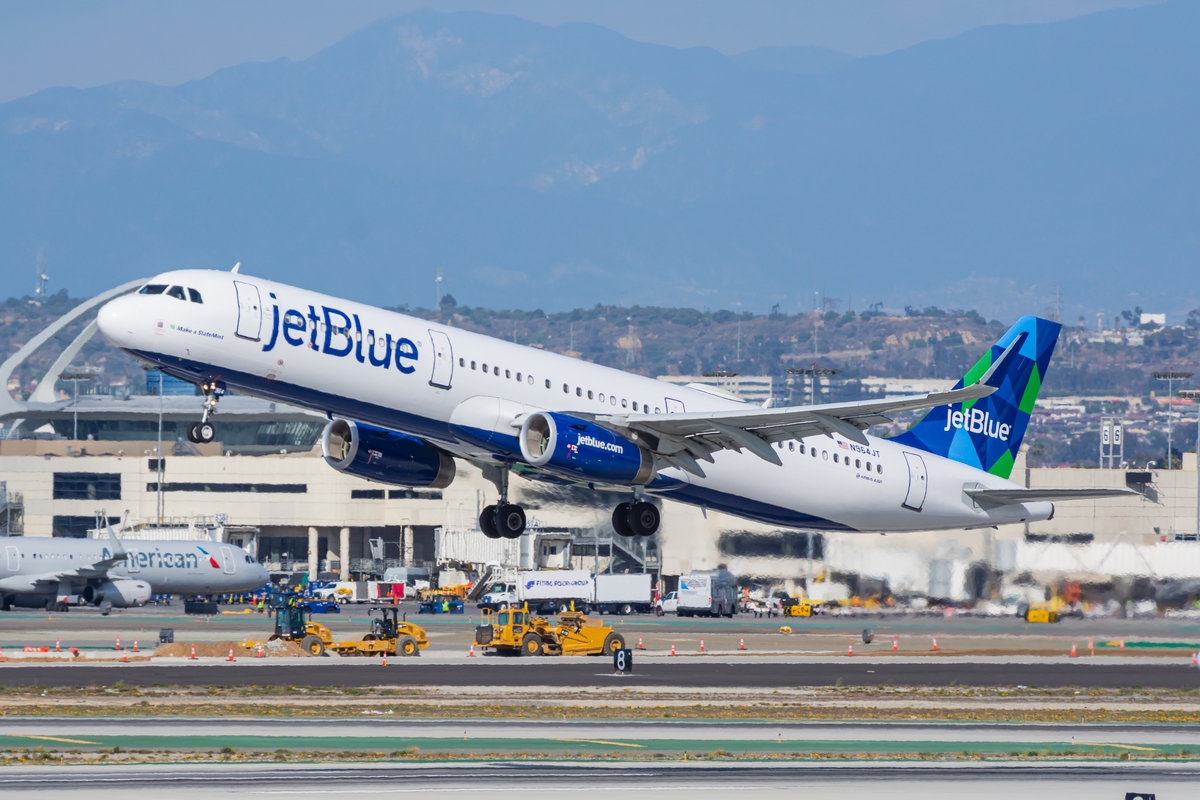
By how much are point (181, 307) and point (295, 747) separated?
11.9 m

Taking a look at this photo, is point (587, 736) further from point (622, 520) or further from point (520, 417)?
point (622, 520)

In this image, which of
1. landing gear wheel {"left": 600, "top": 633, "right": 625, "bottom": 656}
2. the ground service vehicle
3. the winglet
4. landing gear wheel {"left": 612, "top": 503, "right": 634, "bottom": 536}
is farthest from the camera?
the winglet

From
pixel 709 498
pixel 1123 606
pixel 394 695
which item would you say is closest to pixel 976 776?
pixel 709 498

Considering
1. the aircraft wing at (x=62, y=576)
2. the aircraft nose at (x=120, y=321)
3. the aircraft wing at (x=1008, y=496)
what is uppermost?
the aircraft nose at (x=120, y=321)

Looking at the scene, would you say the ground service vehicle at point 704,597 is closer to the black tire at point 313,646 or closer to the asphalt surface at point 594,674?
the asphalt surface at point 594,674

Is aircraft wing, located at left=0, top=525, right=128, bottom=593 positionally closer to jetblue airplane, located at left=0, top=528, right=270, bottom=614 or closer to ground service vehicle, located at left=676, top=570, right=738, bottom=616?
jetblue airplane, located at left=0, top=528, right=270, bottom=614

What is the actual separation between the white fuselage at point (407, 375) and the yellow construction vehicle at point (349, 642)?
66.7ft

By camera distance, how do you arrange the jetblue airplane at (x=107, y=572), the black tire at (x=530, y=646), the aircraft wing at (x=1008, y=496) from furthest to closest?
the jetblue airplane at (x=107, y=572)
the black tire at (x=530, y=646)
the aircraft wing at (x=1008, y=496)

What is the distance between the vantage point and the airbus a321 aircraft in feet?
136

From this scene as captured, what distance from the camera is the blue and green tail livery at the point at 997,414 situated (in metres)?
58.2

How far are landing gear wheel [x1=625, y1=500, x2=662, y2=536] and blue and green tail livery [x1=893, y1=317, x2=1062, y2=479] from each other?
12793mm

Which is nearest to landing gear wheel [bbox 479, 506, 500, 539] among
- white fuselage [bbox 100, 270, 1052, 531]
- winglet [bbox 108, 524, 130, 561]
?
white fuselage [bbox 100, 270, 1052, 531]

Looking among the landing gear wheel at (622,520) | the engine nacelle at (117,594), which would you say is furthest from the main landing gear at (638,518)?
the engine nacelle at (117,594)

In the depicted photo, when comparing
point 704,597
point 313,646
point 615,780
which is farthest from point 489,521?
point 704,597
